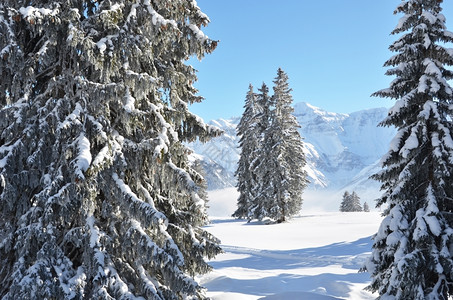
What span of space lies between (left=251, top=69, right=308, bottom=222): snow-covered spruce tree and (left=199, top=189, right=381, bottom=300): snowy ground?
95.1 inches

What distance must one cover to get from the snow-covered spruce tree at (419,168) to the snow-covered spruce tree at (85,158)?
17.5 feet

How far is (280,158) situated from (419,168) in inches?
949

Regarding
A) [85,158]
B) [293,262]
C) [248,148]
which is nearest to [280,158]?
[248,148]

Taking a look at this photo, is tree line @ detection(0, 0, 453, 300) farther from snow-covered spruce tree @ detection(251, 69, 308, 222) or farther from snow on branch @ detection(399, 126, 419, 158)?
snow-covered spruce tree @ detection(251, 69, 308, 222)

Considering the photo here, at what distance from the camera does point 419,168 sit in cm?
959

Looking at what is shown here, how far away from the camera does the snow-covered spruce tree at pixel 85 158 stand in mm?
6070

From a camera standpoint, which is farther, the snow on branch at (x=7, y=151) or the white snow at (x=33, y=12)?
the snow on branch at (x=7, y=151)

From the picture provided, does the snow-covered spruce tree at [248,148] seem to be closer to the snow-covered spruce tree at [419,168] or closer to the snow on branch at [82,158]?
the snow-covered spruce tree at [419,168]

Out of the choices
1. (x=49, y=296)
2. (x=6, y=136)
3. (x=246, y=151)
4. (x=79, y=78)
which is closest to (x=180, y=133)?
(x=79, y=78)

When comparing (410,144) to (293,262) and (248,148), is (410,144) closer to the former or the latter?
(293,262)

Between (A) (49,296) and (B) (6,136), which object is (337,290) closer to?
(A) (49,296)

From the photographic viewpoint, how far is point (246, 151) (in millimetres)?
42906

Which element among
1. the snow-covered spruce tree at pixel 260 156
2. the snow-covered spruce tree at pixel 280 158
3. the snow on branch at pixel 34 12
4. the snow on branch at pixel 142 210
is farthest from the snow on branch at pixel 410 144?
the snow-covered spruce tree at pixel 260 156

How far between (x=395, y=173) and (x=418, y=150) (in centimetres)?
97
